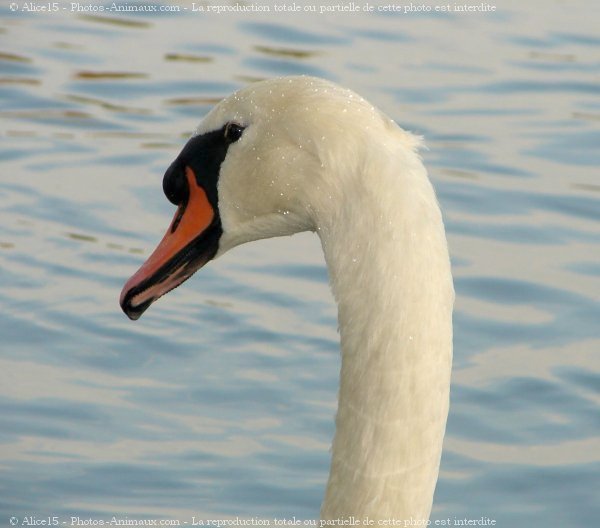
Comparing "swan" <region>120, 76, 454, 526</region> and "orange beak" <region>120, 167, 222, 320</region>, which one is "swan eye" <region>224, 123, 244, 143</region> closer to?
"swan" <region>120, 76, 454, 526</region>

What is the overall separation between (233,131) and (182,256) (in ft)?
1.46

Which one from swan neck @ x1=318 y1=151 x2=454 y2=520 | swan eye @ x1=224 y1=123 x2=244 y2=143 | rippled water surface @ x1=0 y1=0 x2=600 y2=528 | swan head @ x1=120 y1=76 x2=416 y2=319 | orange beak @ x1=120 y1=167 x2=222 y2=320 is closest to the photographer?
swan neck @ x1=318 y1=151 x2=454 y2=520

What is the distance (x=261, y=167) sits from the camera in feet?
12.6

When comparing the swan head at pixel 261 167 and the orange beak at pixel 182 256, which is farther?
the orange beak at pixel 182 256

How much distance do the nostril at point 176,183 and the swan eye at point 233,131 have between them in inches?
9.7

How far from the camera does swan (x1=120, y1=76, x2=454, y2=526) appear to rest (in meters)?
3.37

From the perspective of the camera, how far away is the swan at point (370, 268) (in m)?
3.37

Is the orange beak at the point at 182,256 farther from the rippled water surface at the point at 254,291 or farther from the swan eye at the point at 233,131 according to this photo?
the rippled water surface at the point at 254,291

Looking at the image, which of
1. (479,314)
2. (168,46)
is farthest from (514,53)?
(479,314)

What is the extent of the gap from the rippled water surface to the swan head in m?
1.83

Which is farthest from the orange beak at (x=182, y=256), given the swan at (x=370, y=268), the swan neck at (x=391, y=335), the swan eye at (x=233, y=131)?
the swan neck at (x=391, y=335)

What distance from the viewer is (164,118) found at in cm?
1007

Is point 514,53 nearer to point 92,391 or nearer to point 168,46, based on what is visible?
point 168,46

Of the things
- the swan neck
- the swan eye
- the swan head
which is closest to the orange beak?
the swan head
